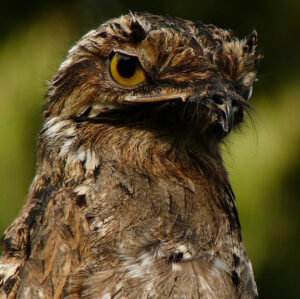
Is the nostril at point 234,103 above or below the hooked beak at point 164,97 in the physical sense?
A: below

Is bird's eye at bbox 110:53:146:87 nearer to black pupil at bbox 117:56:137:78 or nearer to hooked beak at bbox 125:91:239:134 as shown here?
black pupil at bbox 117:56:137:78

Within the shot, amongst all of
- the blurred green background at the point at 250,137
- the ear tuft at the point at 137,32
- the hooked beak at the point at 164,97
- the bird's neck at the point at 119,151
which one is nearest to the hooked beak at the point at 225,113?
the hooked beak at the point at 164,97

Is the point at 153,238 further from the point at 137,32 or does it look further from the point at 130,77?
the point at 137,32

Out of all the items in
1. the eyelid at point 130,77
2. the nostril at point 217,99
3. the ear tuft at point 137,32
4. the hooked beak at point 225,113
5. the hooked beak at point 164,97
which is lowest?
the hooked beak at point 225,113

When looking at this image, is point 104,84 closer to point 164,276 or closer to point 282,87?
point 164,276

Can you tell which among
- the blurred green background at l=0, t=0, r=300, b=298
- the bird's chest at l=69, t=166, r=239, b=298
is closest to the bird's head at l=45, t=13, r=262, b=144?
the bird's chest at l=69, t=166, r=239, b=298

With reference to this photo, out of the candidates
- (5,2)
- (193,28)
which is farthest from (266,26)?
(193,28)

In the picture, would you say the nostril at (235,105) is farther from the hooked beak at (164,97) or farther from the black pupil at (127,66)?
the black pupil at (127,66)

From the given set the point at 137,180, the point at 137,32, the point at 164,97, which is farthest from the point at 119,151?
the point at 137,32
